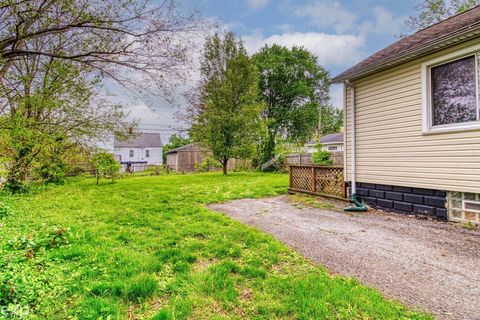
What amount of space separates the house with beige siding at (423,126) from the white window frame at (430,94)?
0.5 inches

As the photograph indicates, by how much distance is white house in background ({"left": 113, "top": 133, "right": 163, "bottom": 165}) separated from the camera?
35.1 metres

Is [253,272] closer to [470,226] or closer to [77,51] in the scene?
[470,226]

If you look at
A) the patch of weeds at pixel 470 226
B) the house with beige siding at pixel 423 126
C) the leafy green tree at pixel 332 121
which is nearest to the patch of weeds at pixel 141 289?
the patch of weeds at pixel 470 226

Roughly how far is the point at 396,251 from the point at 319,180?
171 inches

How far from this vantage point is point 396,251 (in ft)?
11.1

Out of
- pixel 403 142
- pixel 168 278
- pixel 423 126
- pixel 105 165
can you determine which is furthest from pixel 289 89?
pixel 168 278

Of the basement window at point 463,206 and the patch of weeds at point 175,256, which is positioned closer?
the patch of weeds at point 175,256

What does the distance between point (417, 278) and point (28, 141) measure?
8329mm

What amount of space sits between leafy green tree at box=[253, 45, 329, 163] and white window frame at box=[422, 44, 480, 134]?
2201 centimetres

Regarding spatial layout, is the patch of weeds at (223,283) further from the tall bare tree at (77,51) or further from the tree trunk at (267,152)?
the tree trunk at (267,152)

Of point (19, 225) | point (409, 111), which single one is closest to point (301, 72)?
point (409, 111)

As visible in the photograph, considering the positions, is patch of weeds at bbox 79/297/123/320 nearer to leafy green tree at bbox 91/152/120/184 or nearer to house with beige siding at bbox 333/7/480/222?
house with beige siding at bbox 333/7/480/222

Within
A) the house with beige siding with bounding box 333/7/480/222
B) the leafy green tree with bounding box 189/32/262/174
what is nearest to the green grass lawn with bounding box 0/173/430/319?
the house with beige siding with bounding box 333/7/480/222

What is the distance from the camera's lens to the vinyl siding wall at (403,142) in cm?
444
